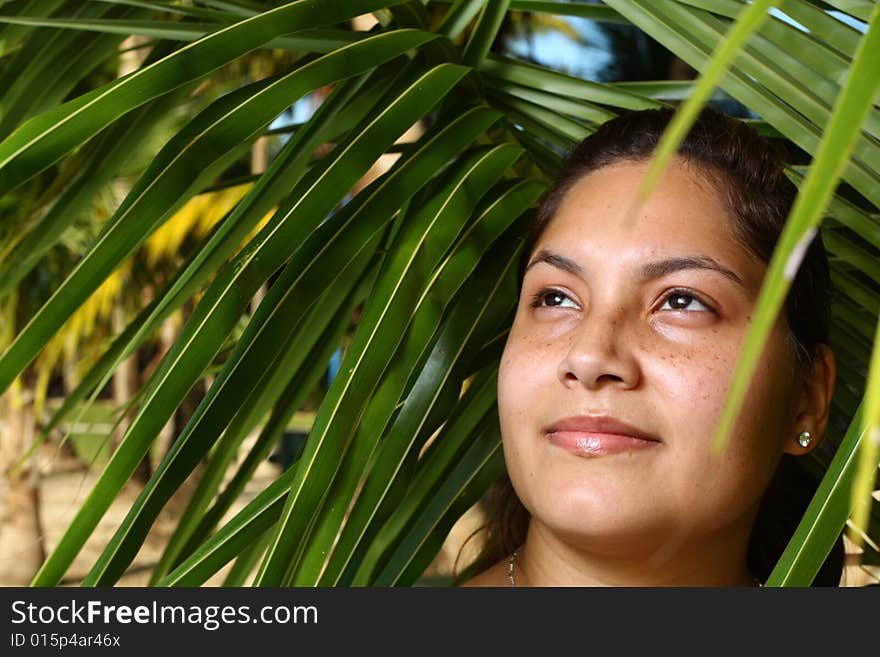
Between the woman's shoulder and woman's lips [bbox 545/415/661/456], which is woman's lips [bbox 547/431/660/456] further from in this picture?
the woman's shoulder

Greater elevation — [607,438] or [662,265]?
[662,265]

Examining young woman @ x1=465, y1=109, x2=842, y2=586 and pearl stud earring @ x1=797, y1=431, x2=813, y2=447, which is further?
pearl stud earring @ x1=797, y1=431, x2=813, y2=447

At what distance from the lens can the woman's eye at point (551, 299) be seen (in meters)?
0.76

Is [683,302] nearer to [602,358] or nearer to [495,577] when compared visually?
[602,358]

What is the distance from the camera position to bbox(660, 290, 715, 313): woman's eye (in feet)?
2.37

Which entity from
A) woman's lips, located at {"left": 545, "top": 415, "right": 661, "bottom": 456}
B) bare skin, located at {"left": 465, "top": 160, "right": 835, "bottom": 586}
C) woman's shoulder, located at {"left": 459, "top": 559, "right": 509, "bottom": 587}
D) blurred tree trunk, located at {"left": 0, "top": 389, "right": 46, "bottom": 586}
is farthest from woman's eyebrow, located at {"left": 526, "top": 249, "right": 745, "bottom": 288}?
blurred tree trunk, located at {"left": 0, "top": 389, "right": 46, "bottom": 586}

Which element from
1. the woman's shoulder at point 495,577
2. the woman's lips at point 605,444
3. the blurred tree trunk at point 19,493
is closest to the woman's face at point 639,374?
the woman's lips at point 605,444

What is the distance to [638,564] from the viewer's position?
0.76 meters

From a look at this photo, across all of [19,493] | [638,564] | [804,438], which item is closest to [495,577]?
[638,564]

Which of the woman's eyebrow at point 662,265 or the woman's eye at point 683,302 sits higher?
the woman's eyebrow at point 662,265

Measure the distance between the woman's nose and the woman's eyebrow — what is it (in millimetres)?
42

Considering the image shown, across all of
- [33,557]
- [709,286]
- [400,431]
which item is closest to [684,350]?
[709,286]

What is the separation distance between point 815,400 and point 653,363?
0.65 feet

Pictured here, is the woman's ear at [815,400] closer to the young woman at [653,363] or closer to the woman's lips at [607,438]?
the young woman at [653,363]
